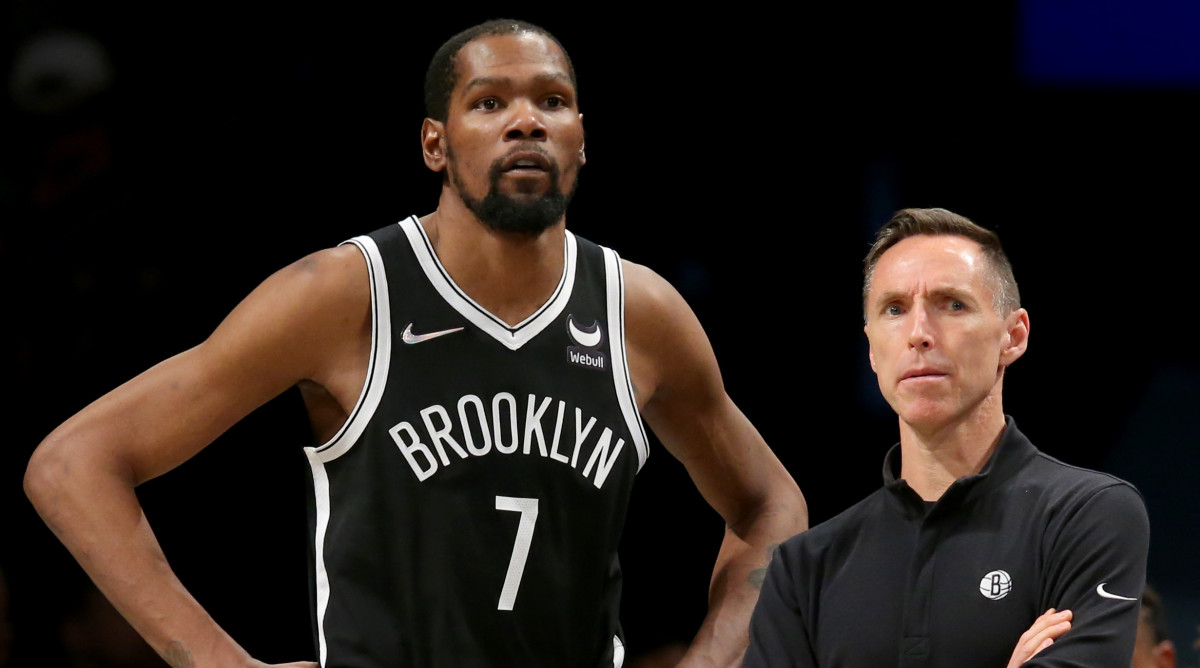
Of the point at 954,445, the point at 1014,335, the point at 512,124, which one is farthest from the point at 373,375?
the point at 1014,335

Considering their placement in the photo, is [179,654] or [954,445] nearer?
→ [954,445]

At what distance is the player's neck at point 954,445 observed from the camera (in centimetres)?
297

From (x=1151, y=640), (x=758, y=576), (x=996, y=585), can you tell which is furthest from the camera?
(x=1151, y=640)

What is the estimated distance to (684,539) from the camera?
5.85 m

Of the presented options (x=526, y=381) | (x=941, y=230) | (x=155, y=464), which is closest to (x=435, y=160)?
(x=526, y=381)

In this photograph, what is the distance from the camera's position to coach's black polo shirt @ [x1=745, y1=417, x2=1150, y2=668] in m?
2.71

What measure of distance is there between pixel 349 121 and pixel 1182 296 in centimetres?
307

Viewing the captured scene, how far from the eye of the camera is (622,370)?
3.46 metres

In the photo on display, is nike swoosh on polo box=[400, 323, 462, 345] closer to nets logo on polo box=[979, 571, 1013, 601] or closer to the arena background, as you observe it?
nets logo on polo box=[979, 571, 1013, 601]

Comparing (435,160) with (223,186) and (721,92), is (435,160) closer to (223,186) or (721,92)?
(223,186)

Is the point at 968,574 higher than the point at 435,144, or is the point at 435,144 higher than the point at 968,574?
the point at 435,144

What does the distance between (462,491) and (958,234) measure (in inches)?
43.2

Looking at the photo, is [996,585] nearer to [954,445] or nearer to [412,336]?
[954,445]

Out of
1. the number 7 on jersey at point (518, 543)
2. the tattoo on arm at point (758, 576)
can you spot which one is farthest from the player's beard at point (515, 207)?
the tattoo on arm at point (758, 576)
